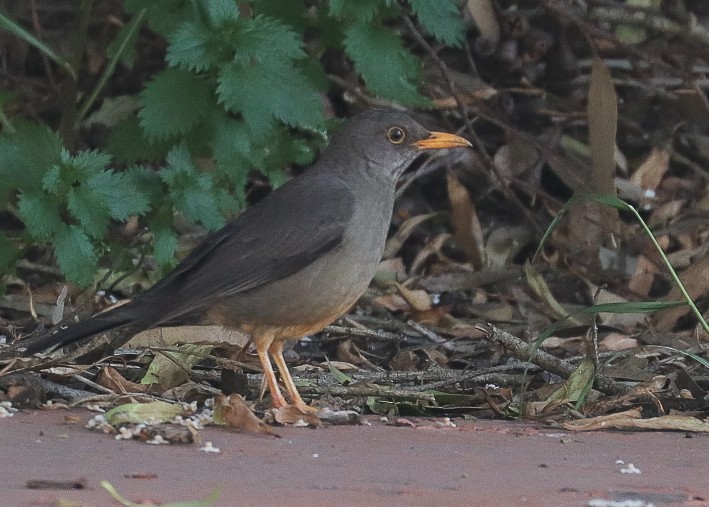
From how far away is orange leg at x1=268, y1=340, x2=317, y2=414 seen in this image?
411cm

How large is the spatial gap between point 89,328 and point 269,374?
27.3 inches

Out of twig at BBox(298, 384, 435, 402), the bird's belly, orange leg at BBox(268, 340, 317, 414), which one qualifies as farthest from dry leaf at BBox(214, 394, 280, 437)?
the bird's belly

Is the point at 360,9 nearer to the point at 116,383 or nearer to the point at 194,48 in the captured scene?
the point at 194,48

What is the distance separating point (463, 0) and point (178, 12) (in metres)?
1.75

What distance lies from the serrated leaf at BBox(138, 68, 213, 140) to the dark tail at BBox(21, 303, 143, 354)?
0.83 meters

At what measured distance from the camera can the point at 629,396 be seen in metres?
4.20

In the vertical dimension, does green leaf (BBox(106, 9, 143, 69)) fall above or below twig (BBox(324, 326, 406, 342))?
above

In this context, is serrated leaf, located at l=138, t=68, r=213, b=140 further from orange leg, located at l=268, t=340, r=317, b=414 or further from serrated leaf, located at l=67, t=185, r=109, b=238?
orange leg, located at l=268, t=340, r=317, b=414

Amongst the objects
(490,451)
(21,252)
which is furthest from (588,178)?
(490,451)

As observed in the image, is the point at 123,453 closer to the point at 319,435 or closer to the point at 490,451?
the point at 319,435

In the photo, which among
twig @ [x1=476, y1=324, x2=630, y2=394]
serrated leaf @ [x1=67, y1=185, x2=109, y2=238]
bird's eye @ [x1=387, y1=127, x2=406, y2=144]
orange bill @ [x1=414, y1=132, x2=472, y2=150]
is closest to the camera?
twig @ [x1=476, y1=324, x2=630, y2=394]

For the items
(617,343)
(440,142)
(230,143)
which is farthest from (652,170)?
(230,143)

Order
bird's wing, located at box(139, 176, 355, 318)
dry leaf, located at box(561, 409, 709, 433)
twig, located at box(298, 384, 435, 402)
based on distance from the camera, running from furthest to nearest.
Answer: bird's wing, located at box(139, 176, 355, 318) → twig, located at box(298, 384, 435, 402) → dry leaf, located at box(561, 409, 709, 433)

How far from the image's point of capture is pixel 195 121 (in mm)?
4938
